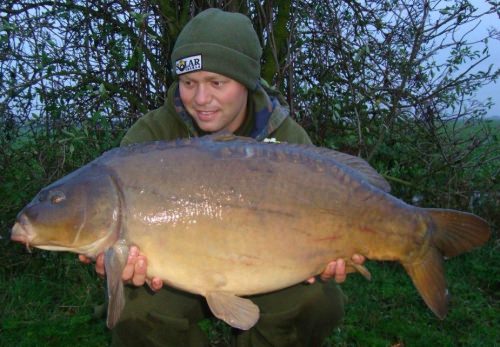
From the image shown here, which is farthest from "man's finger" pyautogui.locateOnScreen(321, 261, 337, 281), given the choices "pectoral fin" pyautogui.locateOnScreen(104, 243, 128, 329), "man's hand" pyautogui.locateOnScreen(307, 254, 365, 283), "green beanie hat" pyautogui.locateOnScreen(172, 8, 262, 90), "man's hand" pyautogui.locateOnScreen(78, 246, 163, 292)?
"green beanie hat" pyautogui.locateOnScreen(172, 8, 262, 90)

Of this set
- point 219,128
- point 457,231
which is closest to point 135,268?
point 219,128

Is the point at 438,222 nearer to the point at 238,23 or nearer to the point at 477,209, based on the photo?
the point at 238,23

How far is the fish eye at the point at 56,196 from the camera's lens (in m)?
1.67

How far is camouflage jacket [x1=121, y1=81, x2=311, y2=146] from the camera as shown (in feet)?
7.38

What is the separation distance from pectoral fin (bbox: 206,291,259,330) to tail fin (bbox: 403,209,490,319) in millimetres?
522

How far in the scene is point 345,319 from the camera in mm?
2729

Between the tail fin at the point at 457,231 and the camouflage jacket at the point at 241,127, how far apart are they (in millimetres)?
719

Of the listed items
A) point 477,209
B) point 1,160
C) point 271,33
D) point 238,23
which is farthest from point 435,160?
point 1,160

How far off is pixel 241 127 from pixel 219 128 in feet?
0.52

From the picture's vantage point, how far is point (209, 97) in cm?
215

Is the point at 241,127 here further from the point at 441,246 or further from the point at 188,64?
the point at 441,246

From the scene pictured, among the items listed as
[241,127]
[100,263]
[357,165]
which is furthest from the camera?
[241,127]

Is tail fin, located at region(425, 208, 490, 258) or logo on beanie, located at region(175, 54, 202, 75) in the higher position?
logo on beanie, located at region(175, 54, 202, 75)

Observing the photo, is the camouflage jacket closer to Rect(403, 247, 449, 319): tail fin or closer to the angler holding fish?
the angler holding fish
